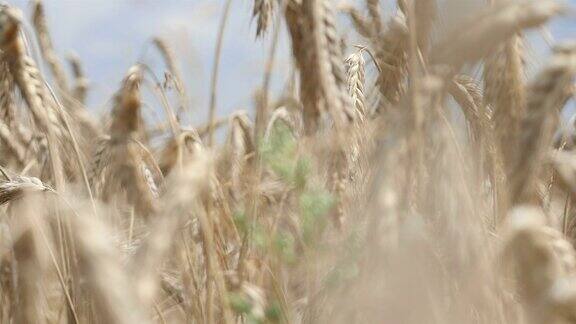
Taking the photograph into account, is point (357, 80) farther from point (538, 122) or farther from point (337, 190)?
point (538, 122)

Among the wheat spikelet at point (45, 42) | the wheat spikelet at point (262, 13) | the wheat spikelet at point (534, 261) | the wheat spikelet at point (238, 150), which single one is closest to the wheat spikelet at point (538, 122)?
the wheat spikelet at point (534, 261)

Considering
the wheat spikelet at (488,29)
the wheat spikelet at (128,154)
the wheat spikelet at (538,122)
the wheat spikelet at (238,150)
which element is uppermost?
the wheat spikelet at (488,29)

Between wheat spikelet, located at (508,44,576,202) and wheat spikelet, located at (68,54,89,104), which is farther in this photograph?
wheat spikelet, located at (68,54,89,104)

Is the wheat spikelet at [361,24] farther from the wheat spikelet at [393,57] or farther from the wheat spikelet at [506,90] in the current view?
the wheat spikelet at [506,90]

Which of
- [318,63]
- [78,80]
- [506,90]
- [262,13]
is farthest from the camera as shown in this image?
[78,80]

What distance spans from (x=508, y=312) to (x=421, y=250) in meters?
0.34

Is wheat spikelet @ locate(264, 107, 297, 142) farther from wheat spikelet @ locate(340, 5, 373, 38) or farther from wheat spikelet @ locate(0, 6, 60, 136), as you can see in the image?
wheat spikelet @ locate(0, 6, 60, 136)

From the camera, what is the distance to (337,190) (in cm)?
183

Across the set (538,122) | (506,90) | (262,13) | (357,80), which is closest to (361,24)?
(357,80)

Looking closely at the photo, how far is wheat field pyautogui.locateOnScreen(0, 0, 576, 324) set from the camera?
1.16m

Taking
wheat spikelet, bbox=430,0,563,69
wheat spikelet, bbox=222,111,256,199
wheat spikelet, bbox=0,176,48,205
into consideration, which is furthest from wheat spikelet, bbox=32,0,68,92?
wheat spikelet, bbox=430,0,563,69

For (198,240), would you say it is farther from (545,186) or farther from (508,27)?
(508,27)

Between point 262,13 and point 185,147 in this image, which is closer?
point 262,13

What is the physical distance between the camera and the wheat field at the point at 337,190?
116 cm
